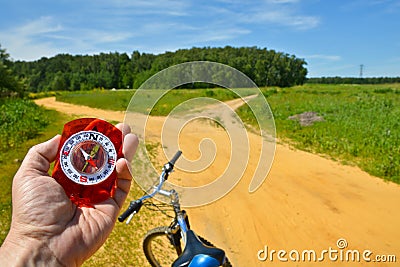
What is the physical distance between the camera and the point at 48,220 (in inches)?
63.4

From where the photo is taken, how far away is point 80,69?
65812 millimetres

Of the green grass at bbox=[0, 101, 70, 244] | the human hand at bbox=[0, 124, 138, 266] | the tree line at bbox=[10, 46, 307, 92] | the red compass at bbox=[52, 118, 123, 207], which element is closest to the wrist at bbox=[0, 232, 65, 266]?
the human hand at bbox=[0, 124, 138, 266]

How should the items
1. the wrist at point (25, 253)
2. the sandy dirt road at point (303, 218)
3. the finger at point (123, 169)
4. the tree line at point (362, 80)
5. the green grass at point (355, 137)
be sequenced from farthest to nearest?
1. the tree line at point (362, 80)
2. the green grass at point (355, 137)
3. the sandy dirt road at point (303, 218)
4. the finger at point (123, 169)
5. the wrist at point (25, 253)

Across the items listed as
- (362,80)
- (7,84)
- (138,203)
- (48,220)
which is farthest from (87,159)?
(362,80)

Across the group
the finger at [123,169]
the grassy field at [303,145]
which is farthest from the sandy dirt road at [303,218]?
the finger at [123,169]

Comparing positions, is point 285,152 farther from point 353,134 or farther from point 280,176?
point 353,134

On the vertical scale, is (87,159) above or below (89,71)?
below

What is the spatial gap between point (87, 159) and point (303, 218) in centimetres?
428

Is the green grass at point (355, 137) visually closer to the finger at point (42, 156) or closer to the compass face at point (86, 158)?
the compass face at point (86, 158)

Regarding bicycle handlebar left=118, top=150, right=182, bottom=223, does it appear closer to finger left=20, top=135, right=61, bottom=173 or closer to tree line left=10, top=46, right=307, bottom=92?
finger left=20, top=135, right=61, bottom=173

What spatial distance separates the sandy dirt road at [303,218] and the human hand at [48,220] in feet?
6.88

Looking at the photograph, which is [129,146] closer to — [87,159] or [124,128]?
[124,128]

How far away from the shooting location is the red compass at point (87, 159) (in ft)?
5.51

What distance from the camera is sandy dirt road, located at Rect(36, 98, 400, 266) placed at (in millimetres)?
4402
